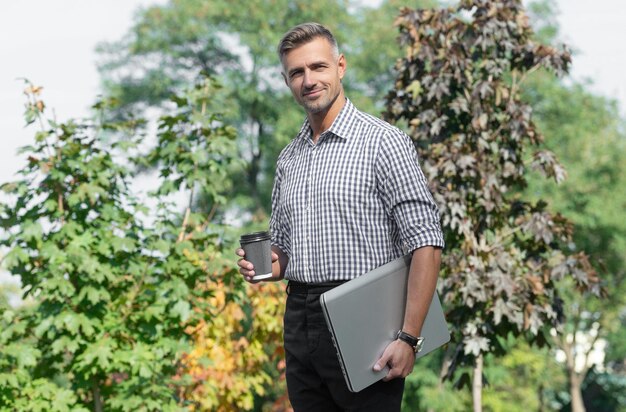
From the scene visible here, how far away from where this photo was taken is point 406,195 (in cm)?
263

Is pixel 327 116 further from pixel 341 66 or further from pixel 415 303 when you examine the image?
pixel 415 303

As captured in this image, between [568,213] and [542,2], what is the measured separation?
687 cm

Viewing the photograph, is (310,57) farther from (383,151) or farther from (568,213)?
(568,213)

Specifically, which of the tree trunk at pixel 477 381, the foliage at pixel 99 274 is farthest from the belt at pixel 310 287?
the tree trunk at pixel 477 381

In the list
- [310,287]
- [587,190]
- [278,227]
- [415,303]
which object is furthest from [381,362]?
[587,190]

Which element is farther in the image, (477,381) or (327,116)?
(477,381)

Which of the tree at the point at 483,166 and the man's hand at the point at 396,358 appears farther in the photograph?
the tree at the point at 483,166

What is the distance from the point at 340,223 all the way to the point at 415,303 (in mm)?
333

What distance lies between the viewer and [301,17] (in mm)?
23531

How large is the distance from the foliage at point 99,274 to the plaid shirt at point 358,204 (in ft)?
11.7

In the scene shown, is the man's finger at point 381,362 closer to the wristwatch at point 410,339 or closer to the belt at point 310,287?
the wristwatch at point 410,339

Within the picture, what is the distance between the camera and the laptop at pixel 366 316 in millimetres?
2535

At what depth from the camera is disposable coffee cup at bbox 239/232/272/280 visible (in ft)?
9.42

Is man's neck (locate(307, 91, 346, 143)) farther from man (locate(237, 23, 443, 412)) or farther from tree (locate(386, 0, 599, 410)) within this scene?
tree (locate(386, 0, 599, 410))
